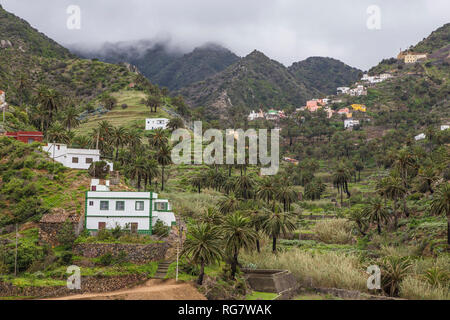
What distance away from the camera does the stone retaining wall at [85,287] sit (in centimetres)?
3944

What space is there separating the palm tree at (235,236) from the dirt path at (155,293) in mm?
7535

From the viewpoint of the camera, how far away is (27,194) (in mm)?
53344

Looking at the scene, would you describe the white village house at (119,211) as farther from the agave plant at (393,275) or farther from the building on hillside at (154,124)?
the building on hillside at (154,124)

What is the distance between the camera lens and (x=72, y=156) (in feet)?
214

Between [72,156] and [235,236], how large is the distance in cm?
3088

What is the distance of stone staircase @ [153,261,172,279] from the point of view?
45.5 meters

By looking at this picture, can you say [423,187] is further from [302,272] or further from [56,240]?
[56,240]

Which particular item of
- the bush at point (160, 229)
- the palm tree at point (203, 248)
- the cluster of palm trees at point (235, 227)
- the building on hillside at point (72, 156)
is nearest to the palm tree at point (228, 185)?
the cluster of palm trees at point (235, 227)

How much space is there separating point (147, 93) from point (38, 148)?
11691 cm

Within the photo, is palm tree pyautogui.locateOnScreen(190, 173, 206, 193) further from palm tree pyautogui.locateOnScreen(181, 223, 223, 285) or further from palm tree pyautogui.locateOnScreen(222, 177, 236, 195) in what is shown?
palm tree pyautogui.locateOnScreen(181, 223, 223, 285)

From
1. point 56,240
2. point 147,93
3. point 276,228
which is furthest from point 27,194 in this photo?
point 147,93

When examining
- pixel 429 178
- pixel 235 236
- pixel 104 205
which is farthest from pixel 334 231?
pixel 104 205

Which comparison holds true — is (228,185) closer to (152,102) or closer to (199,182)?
(199,182)

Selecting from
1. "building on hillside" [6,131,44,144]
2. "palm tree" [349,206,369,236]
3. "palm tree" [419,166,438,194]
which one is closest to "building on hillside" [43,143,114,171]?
"building on hillside" [6,131,44,144]
